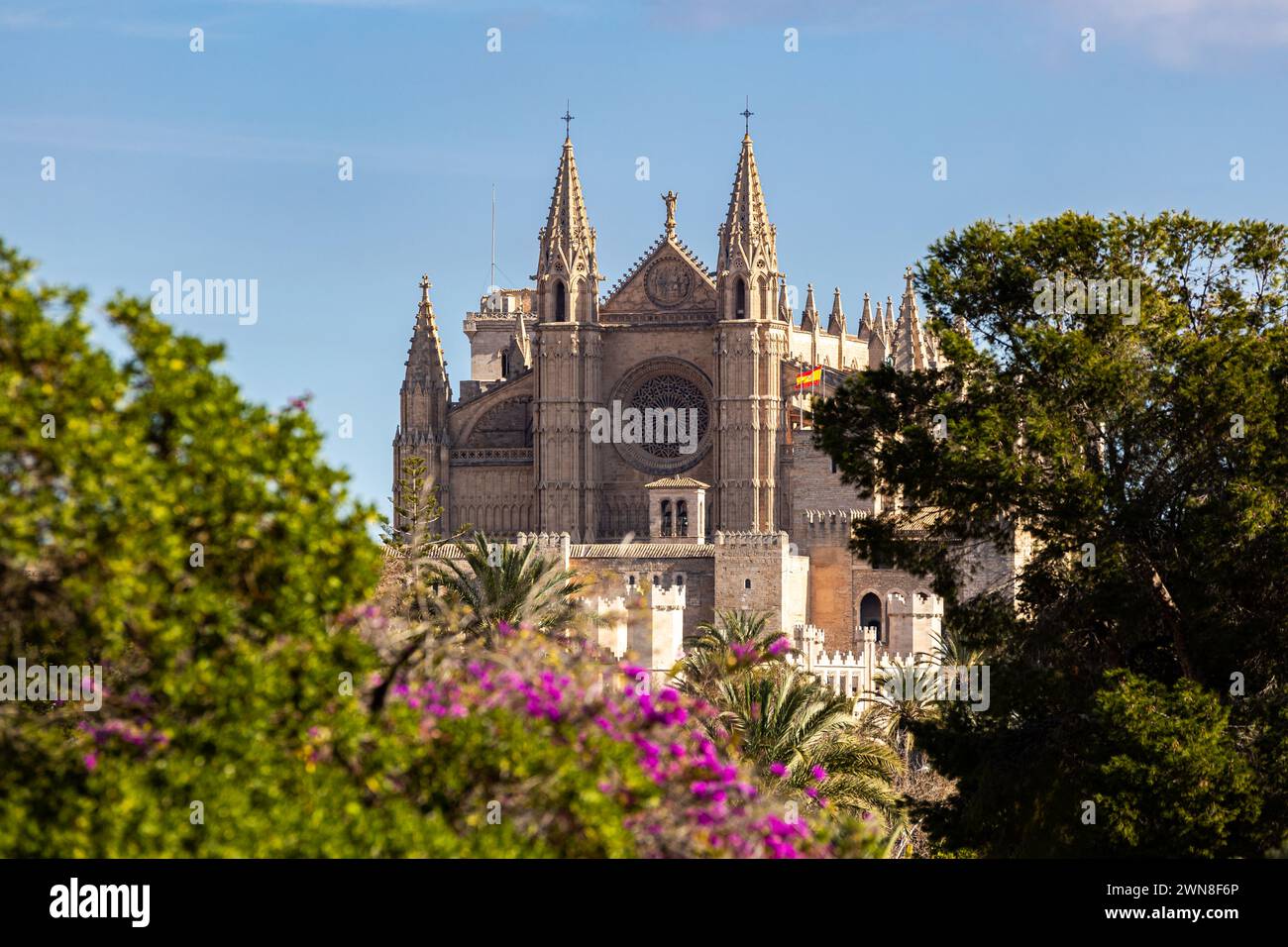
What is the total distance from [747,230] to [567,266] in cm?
716

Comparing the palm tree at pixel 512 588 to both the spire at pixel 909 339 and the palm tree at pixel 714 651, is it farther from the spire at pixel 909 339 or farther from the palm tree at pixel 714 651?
the spire at pixel 909 339

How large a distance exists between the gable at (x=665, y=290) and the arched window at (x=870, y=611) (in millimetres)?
15753

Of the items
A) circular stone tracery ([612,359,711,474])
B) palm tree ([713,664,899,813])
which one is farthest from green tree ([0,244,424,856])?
circular stone tracery ([612,359,711,474])

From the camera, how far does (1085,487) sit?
23.9m

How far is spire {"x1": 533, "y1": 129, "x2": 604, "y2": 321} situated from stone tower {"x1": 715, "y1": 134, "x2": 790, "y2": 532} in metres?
5.14

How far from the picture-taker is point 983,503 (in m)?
24.6

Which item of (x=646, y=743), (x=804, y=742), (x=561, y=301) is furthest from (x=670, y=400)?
(x=646, y=743)

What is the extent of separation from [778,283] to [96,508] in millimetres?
72157

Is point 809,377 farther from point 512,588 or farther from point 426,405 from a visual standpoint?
point 512,588

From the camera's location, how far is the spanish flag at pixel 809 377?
80125 millimetres

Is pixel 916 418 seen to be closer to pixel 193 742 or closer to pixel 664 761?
pixel 664 761

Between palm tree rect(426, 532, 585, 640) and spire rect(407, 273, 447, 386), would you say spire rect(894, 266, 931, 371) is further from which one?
palm tree rect(426, 532, 585, 640)

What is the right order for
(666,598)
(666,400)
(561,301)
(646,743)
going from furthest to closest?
(666,400) → (561,301) → (666,598) → (646,743)
